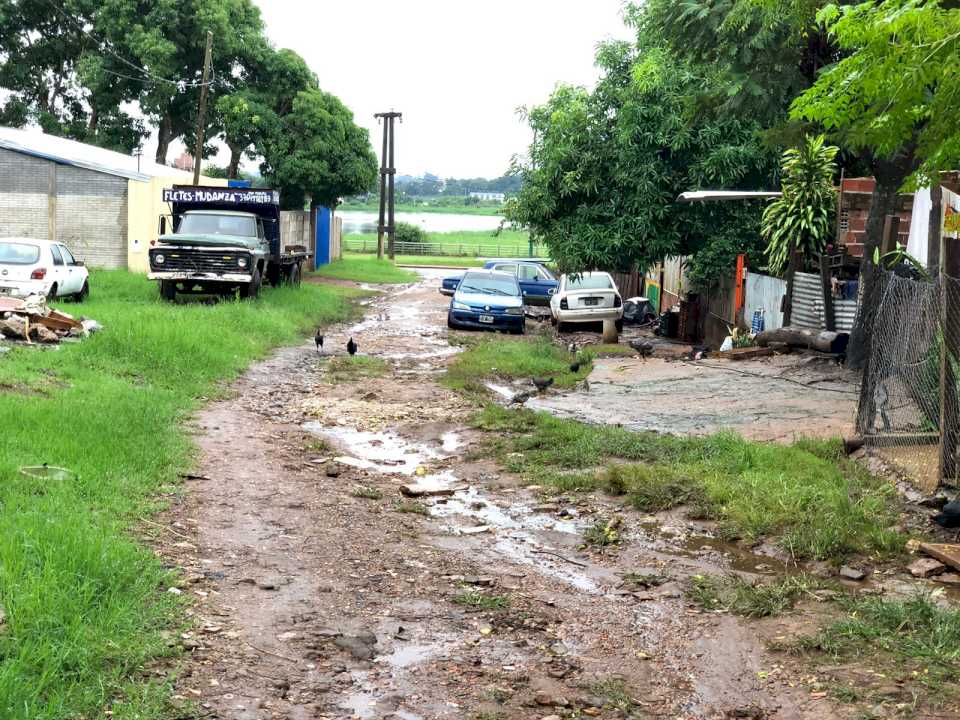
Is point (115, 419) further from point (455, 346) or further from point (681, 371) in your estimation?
point (455, 346)

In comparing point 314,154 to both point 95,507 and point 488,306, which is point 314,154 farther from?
point 95,507

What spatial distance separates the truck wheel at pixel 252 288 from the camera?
24.9m

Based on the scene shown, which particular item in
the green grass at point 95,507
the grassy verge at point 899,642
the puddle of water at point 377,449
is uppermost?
the green grass at point 95,507

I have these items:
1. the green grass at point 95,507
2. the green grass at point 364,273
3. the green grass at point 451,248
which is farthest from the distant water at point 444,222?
the green grass at point 95,507

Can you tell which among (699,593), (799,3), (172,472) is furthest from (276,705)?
(799,3)

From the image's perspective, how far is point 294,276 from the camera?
31.3 m

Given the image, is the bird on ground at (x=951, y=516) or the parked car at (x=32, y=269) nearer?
the bird on ground at (x=951, y=516)

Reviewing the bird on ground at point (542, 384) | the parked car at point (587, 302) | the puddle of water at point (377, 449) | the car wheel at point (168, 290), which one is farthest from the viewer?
the parked car at point (587, 302)

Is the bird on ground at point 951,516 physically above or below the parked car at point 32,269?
below

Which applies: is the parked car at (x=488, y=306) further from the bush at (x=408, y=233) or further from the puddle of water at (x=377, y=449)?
the bush at (x=408, y=233)

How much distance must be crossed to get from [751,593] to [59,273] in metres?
18.5

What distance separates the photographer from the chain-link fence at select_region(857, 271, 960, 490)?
8641mm

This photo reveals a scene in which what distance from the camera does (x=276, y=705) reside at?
516cm

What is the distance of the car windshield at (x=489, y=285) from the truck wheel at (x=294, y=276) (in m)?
→ 5.86
